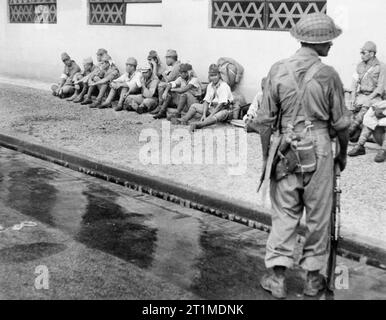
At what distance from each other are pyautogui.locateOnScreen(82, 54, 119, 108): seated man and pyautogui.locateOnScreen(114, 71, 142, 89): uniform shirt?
53cm

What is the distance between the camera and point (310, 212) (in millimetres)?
4715

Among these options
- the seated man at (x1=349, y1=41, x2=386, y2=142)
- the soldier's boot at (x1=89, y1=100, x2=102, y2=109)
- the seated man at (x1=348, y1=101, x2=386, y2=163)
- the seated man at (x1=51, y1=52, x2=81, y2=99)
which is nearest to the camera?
the seated man at (x1=348, y1=101, x2=386, y2=163)

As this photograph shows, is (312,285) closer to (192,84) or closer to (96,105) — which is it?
(192,84)

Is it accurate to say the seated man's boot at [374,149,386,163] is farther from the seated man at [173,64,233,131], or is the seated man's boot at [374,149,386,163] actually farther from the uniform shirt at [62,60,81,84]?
the uniform shirt at [62,60,81,84]

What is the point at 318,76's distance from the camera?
4555mm

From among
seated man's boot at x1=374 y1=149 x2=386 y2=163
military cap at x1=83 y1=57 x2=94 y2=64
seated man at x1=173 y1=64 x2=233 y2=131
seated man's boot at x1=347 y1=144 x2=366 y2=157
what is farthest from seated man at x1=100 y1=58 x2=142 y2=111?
seated man's boot at x1=374 y1=149 x2=386 y2=163

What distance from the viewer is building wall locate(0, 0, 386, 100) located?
33.4ft

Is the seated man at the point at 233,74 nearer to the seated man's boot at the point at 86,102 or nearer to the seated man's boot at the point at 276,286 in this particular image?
the seated man's boot at the point at 86,102

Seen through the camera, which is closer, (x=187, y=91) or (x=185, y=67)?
(x=185, y=67)

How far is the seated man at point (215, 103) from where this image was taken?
11125 mm

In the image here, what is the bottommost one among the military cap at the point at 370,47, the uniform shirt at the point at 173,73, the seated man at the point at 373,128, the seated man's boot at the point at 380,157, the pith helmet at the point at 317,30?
the seated man's boot at the point at 380,157

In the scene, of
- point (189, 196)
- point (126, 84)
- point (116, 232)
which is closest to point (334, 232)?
point (116, 232)

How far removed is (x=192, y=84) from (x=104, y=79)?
2897mm

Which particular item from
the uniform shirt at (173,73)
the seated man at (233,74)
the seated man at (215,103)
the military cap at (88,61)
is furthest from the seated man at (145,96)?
the military cap at (88,61)
